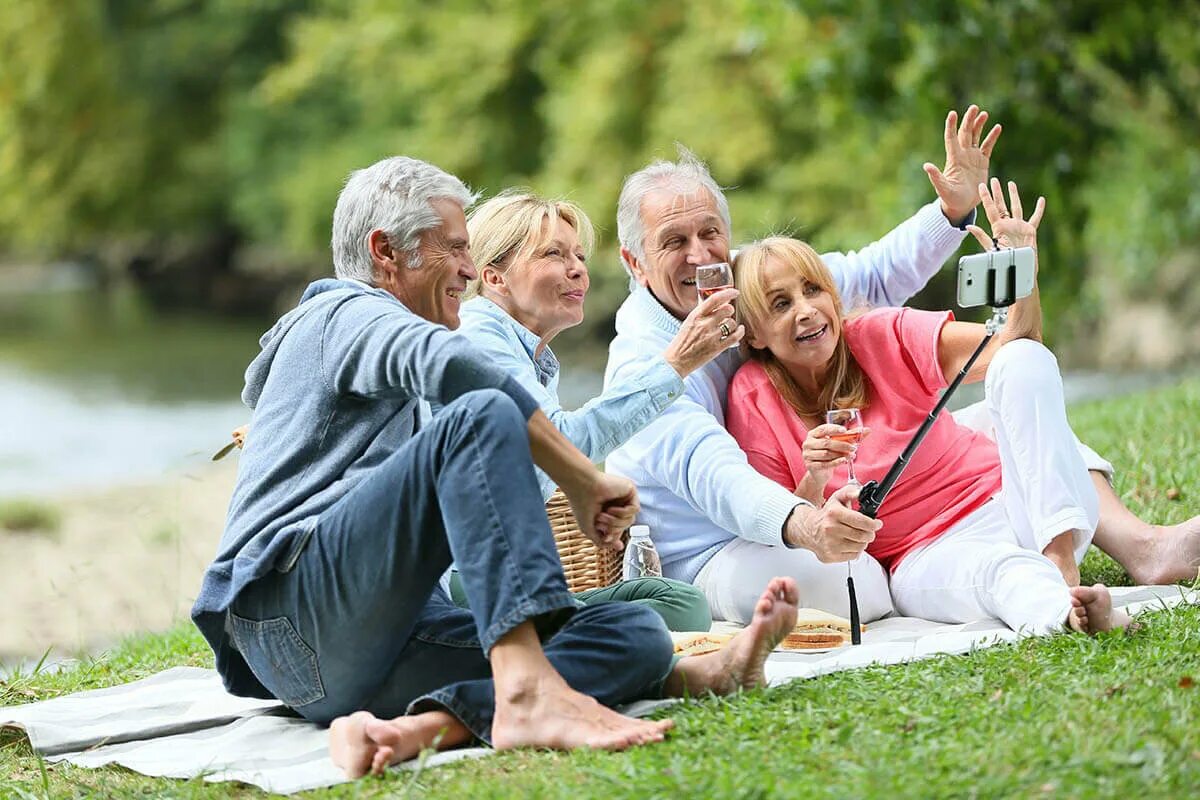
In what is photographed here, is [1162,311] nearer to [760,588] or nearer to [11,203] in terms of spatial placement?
[760,588]

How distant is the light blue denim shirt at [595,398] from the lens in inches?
147

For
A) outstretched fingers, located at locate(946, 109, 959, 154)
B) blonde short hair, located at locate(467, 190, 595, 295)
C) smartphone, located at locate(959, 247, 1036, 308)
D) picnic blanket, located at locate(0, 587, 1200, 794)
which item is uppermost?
outstretched fingers, located at locate(946, 109, 959, 154)

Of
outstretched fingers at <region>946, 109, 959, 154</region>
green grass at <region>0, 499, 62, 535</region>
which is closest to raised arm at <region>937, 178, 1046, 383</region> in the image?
outstretched fingers at <region>946, 109, 959, 154</region>

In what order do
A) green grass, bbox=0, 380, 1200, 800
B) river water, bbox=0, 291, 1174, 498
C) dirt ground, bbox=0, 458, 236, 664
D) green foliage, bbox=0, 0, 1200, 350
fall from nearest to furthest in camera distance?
green grass, bbox=0, 380, 1200, 800 → dirt ground, bbox=0, 458, 236, 664 → green foliage, bbox=0, 0, 1200, 350 → river water, bbox=0, 291, 1174, 498

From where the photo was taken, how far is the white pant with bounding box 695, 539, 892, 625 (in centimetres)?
431

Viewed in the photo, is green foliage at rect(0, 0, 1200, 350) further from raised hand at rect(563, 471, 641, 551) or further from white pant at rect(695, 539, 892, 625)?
raised hand at rect(563, 471, 641, 551)

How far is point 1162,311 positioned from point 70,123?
74.5ft

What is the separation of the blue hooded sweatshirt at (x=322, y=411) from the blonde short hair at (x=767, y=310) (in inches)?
51.7

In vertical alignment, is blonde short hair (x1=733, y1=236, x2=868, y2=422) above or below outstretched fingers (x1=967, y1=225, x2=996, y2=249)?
below

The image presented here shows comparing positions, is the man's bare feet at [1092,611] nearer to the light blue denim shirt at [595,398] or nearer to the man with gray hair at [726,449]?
the man with gray hair at [726,449]

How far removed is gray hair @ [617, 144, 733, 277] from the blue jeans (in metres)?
1.46

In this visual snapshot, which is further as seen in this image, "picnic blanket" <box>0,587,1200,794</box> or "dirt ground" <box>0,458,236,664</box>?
"dirt ground" <box>0,458,236,664</box>

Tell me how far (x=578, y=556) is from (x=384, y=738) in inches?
63.0

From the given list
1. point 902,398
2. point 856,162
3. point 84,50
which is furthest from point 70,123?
point 902,398
